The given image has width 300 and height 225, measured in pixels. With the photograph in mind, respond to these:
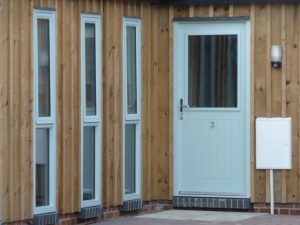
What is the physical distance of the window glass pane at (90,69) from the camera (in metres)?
12.9

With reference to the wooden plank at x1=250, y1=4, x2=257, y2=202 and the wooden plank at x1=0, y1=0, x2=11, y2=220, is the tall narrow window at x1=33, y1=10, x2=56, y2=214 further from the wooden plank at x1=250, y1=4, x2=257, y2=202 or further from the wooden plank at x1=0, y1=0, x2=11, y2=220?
the wooden plank at x1=250, y1=4, x2=257, y2=202

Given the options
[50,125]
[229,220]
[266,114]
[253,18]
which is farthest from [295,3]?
[50,125]

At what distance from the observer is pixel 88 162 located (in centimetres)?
1296

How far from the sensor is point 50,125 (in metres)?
12.1

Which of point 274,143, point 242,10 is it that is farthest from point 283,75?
point 242,10

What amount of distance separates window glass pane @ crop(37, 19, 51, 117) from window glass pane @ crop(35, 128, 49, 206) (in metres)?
0.26

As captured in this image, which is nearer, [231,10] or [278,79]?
[278,79]

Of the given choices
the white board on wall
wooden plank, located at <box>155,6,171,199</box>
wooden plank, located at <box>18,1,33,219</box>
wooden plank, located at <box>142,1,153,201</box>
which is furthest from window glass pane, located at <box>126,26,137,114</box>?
wooden plank, located at <box>18,1,33,219</box>

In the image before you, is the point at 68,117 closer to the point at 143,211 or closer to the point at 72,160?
the point at 72,160

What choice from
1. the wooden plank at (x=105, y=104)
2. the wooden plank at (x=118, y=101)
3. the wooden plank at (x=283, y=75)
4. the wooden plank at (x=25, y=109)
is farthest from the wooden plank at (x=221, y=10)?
the wooden plank at (x=25, y=109)

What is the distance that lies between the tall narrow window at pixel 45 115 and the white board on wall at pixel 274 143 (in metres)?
3.17

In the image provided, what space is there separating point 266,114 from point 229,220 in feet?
5.56

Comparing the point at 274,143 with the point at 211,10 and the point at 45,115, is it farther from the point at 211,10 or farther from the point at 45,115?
the point at 45,115

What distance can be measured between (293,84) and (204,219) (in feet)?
7.47
